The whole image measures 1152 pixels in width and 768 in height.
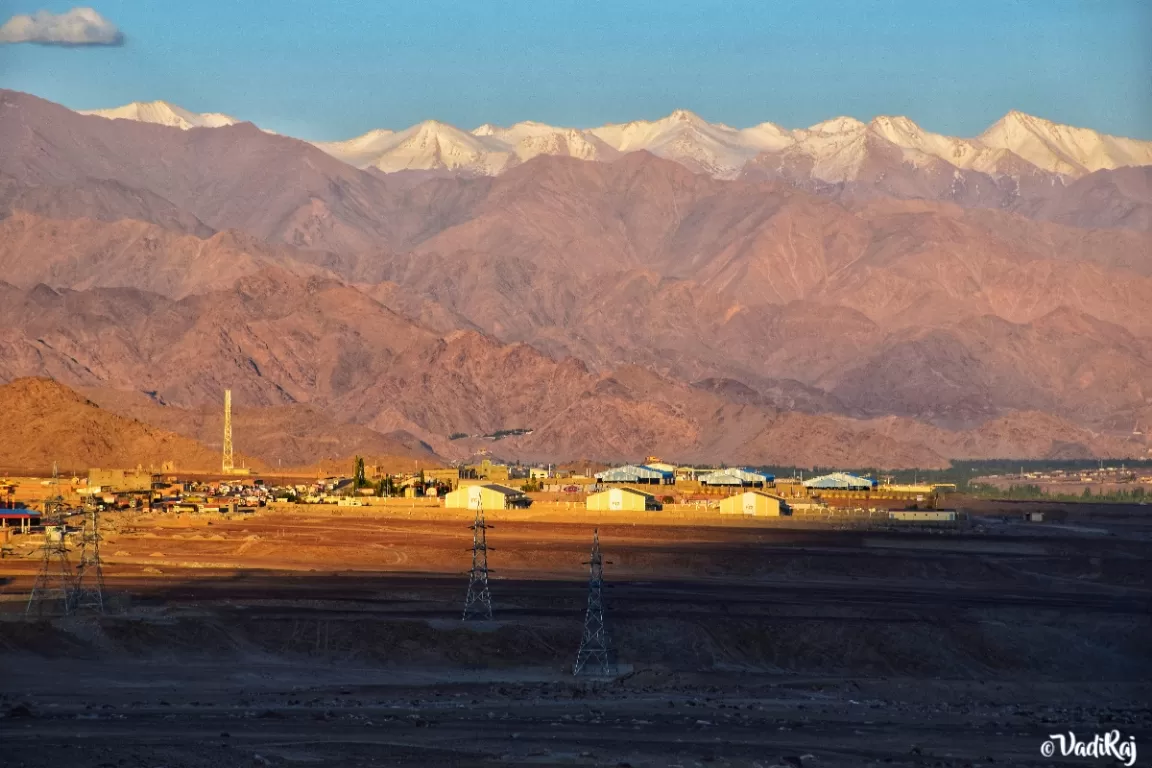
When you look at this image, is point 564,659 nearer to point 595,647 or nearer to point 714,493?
point 595,647

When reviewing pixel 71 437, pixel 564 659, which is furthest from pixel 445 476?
pixel 564 659

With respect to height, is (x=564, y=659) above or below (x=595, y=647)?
below

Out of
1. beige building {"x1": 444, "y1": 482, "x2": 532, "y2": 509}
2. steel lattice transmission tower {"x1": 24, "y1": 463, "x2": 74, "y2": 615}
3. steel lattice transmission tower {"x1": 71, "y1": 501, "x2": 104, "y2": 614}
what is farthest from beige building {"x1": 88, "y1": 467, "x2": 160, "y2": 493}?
steel lattice transmission tower {"x1": 71, "y1": 501, "x2": 104, "y2": 614}

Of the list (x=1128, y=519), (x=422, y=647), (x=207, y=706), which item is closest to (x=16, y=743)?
(x=207, y=706)

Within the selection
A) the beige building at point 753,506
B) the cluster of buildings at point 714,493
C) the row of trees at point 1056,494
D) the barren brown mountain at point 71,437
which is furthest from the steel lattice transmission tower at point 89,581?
the row of trees at point 1056,494

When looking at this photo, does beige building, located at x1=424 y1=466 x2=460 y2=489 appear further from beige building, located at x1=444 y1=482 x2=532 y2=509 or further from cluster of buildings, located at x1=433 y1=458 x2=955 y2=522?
beige building, located at x1=444 y1=482 x2=532 y2=509

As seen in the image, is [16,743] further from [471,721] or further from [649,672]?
[649,672]
